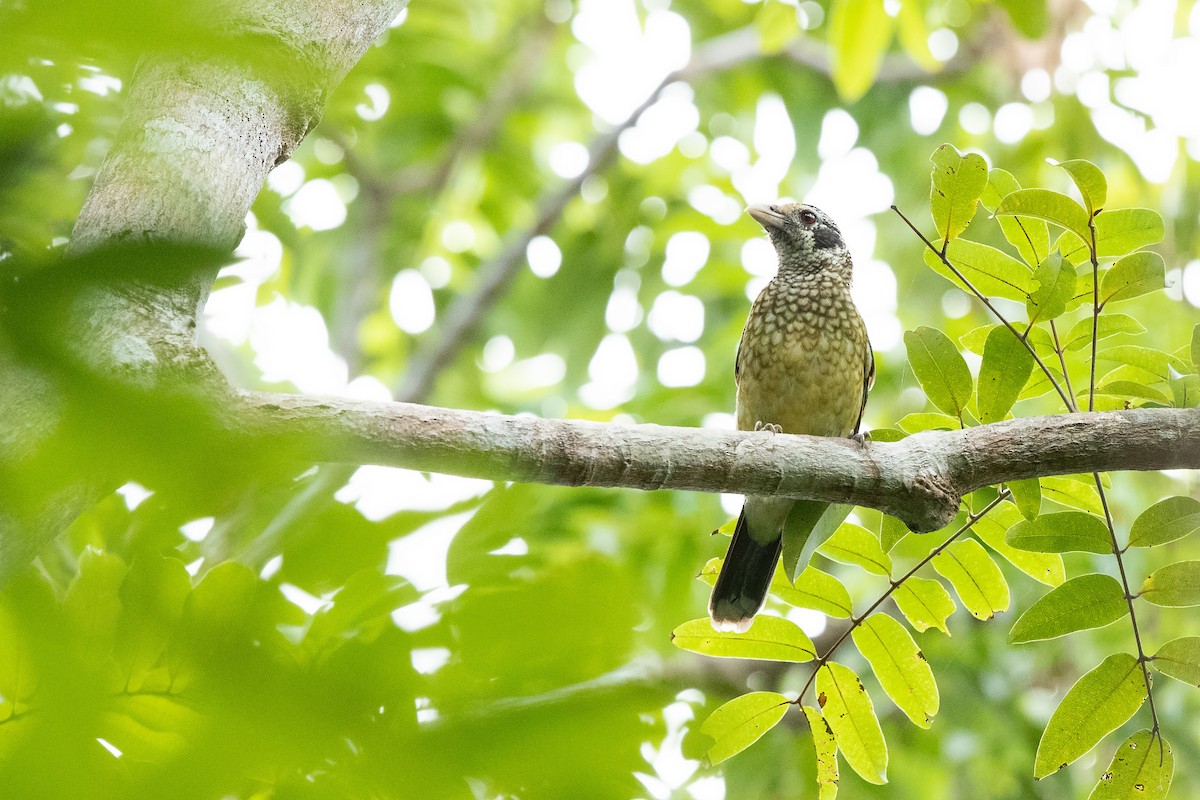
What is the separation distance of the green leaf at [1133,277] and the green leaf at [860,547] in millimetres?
835

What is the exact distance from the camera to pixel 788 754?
4758 mm

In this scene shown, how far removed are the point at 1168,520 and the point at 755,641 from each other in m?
1.02

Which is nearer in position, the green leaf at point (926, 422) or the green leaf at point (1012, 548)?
the green leaf at point (1012, 548)

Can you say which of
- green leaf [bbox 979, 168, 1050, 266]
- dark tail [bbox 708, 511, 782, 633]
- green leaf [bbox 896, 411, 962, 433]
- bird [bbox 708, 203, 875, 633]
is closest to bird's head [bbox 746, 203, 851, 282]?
bird [bbox 708, 203, 875, 633]

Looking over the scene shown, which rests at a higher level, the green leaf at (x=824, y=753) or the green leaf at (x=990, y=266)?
the green leaf at (x=990, y=266)

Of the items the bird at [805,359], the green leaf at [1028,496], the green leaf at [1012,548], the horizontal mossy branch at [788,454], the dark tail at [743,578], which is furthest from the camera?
the bird at [805,359]

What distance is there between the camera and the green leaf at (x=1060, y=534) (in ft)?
8.16

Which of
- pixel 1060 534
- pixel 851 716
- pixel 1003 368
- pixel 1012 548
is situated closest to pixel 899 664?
pixel 851 716

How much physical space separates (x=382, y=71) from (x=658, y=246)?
75.6 inches

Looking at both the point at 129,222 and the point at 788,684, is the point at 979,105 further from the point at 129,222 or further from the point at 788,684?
the point at 129,222

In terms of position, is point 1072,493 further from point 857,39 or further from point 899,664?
point 857,39

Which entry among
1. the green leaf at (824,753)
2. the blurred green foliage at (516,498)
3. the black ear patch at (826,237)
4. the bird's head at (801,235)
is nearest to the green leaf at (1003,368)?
the blurred green foliage at (516,498)

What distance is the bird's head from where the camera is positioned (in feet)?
15.8

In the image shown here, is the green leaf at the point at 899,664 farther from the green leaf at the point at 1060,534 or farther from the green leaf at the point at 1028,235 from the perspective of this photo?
the green leaf at the point at 1028,235
